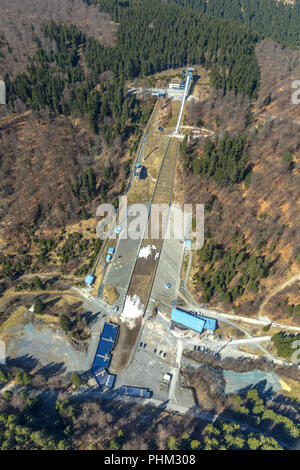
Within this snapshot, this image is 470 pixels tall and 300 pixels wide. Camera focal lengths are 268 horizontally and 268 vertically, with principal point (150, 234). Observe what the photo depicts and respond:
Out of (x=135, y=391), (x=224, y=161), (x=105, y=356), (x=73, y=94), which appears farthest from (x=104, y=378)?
(x=73, y=94)

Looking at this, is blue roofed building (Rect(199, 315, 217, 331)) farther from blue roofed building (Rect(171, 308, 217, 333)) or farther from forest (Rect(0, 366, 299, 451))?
forest (Rect(0, 366, 299, 451))

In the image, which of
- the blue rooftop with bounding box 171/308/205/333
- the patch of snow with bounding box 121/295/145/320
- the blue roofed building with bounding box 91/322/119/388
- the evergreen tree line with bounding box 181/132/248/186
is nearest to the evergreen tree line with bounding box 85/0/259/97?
the evergreen tree line with bounding box 181/132/248/186

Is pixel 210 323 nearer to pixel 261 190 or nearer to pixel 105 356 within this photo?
pixel 105 356

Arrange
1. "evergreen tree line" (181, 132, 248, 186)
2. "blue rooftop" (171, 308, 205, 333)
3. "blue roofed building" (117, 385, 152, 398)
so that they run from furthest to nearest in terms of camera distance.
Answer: "evergreen tree line" (181, 132, 248, 186) < "blue rooftop" (171, 308, 205, 333) < "blue roofed building" (117, 385, 152, 398)

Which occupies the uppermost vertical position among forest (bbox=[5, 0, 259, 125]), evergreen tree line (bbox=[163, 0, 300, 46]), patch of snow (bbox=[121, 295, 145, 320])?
evergreen tree line (bbox=[163, 0, 300, 46])

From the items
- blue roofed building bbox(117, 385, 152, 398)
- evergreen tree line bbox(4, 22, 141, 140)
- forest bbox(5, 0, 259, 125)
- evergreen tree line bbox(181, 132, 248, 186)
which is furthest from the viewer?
forest bbox(5, 0, 259, 125)

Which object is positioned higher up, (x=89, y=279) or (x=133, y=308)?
(x=89, y=279)

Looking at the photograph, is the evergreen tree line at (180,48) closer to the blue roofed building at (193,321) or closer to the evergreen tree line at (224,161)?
the evergreen tree line at (224,161)

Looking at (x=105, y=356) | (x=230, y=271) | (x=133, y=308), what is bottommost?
(x=105, y=356)

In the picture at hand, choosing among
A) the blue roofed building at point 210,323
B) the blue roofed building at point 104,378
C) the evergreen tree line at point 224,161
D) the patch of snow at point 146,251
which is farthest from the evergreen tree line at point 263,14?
the blue roofed building at point 104,378
